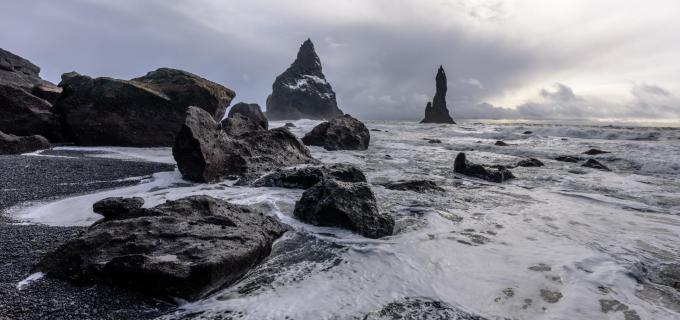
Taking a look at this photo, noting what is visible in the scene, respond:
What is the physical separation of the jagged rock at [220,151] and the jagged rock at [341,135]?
18.7 feet

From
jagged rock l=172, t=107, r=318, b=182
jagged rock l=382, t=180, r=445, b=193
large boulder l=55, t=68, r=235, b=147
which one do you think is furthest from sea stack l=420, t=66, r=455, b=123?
jagged rock l=382, t=180, r=445, b=193

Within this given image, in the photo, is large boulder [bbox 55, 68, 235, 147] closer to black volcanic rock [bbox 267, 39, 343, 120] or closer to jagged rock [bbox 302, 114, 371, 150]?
jagged rock [bbox 302, 114, 371, 150]

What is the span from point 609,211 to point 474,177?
376 centimetres

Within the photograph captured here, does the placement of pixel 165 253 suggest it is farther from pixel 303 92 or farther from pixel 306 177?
pixel 303 92

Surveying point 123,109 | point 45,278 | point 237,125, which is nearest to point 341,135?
point 237,125

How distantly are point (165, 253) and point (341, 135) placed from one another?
526 inches

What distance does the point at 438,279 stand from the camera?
3.74m

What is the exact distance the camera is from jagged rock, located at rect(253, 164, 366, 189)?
297 inches

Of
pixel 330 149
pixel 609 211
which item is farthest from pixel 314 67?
pixel 609 211

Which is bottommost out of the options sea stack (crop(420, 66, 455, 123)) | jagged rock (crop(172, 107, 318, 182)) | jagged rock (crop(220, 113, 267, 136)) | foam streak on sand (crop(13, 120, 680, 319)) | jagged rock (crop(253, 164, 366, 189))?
foam streak on sand (crop(13, 120, 680, 319))

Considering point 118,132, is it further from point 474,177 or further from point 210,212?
point 474,177

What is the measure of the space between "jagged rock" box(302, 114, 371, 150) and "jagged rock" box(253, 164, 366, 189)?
812cm

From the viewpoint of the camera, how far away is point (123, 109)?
13.1 m

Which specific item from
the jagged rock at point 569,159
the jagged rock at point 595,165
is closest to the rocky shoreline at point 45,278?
the jagged rock at point 595,165
